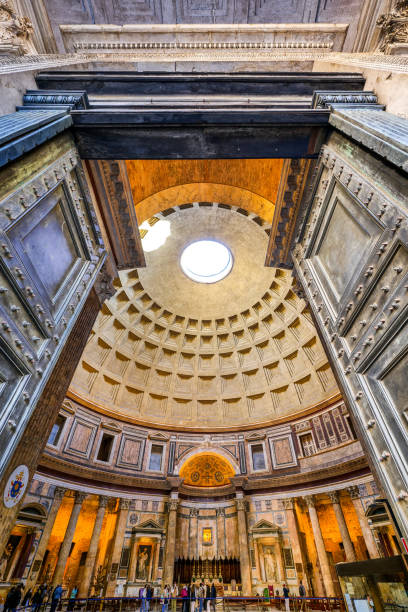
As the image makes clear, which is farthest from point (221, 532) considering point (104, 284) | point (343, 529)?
point (104, 284)

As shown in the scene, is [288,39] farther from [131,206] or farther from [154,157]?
[131,206]

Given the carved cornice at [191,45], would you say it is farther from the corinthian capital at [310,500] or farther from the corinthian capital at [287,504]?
the corinthian capital at [287,504]

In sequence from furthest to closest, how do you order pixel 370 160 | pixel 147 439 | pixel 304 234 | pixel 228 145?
pixel 147 439 < pixel 304 234 < pixel 228 145 < pixel 370 160

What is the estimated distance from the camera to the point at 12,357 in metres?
3.45

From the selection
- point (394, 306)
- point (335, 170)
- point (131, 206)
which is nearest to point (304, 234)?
point (335, 170)

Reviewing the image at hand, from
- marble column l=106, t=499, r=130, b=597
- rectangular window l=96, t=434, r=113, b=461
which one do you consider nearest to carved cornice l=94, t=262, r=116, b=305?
rectangular window l=96, t=434, r=113, b=461

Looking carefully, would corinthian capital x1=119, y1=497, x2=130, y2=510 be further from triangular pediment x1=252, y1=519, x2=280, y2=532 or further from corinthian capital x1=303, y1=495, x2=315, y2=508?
corinthian capital x1=303, y1=495, x2=315, y2=508

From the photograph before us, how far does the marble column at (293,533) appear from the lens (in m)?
14.4

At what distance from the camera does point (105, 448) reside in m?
17.7

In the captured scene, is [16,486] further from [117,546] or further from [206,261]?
[206,261]

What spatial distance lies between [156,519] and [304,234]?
58.9 feet

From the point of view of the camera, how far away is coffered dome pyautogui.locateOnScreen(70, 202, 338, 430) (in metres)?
18.2

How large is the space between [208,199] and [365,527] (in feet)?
54.2

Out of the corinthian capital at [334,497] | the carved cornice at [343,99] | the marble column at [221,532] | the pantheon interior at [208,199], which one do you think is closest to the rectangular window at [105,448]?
the pantheon interior at [208,199]
